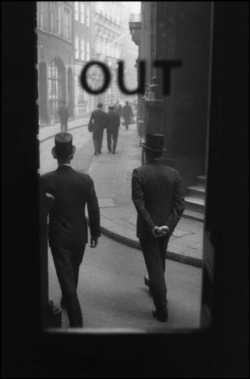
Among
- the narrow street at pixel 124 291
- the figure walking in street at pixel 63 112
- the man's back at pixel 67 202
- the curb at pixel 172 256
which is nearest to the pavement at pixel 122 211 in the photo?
the curb at pixel 172 256

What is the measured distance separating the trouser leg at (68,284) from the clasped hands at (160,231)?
0.90m

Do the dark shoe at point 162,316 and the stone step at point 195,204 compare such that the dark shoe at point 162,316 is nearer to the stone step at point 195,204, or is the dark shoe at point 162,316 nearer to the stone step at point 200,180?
the stone step at point 195,204

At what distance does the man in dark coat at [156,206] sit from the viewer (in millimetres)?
5234

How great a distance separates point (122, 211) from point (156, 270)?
4996mm

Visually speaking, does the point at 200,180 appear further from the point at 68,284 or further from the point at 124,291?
the point at 68,284

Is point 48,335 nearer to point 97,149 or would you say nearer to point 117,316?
point 117,316

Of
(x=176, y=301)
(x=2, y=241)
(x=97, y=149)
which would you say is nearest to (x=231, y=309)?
(x=2, y=241)

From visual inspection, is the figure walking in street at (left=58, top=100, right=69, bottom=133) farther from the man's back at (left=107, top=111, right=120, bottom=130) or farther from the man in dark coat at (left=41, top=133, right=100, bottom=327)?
the man's back at (left=107, top=111, right=120, bottom=130)

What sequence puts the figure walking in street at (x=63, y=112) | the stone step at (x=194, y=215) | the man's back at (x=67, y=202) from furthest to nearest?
1. the stone step at (x=194, y=215)
2. the man's back at (x=67, y=202)
3. the figure walking in street at (x=63, y=112)

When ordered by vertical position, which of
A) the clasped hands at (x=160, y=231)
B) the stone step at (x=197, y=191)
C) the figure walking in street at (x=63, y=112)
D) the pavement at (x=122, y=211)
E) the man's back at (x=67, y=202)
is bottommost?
the pavement at (x=122, y=211)

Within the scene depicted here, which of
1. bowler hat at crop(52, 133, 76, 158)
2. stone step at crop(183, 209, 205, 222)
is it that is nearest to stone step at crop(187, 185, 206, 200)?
stone step at crop(183, 209, 205, 222)

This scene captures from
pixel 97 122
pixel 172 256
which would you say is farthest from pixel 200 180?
pixel 97 122

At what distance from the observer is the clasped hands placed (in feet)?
17.3

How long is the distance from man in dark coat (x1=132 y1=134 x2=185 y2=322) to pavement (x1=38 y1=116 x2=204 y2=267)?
0.99 metres
